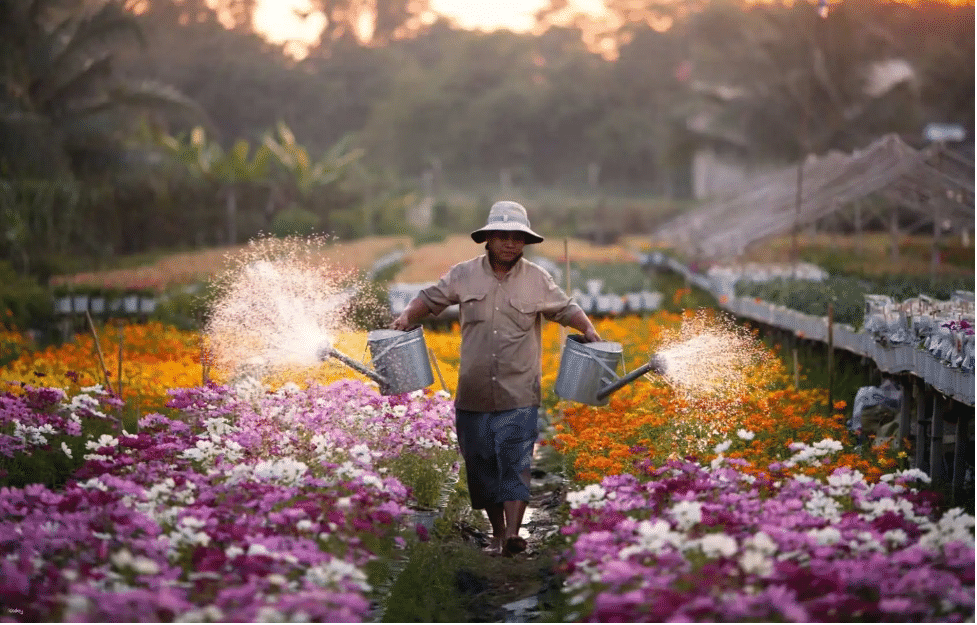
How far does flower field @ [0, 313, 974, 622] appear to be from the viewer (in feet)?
12.7

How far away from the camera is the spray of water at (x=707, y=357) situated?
5957 mm

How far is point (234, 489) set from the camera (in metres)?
5.07

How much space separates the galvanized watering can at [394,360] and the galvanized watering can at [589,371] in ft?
2.20

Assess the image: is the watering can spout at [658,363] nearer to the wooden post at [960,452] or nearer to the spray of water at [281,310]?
the spray of water at [281,310]

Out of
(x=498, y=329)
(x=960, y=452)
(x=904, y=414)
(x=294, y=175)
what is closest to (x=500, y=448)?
(x=498, y=329)

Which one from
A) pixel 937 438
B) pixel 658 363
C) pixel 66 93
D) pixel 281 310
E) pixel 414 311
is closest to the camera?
pixel 658 363

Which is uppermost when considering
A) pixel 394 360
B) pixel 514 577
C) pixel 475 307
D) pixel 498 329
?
pixel 475 307

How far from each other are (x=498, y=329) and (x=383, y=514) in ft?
5.09

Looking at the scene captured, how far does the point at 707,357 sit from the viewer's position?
6.21 meters

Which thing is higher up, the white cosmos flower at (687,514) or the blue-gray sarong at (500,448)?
the blue-gray sarong at (500,448)

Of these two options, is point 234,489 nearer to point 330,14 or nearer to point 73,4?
point 73,4

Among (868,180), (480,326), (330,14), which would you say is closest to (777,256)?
(868,180)

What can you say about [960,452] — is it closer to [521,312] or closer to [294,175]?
[521,312]

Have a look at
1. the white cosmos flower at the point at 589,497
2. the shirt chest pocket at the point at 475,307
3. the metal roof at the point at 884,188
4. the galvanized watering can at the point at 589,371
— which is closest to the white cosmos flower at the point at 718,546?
the white cosmos flower at the point at 589,497
